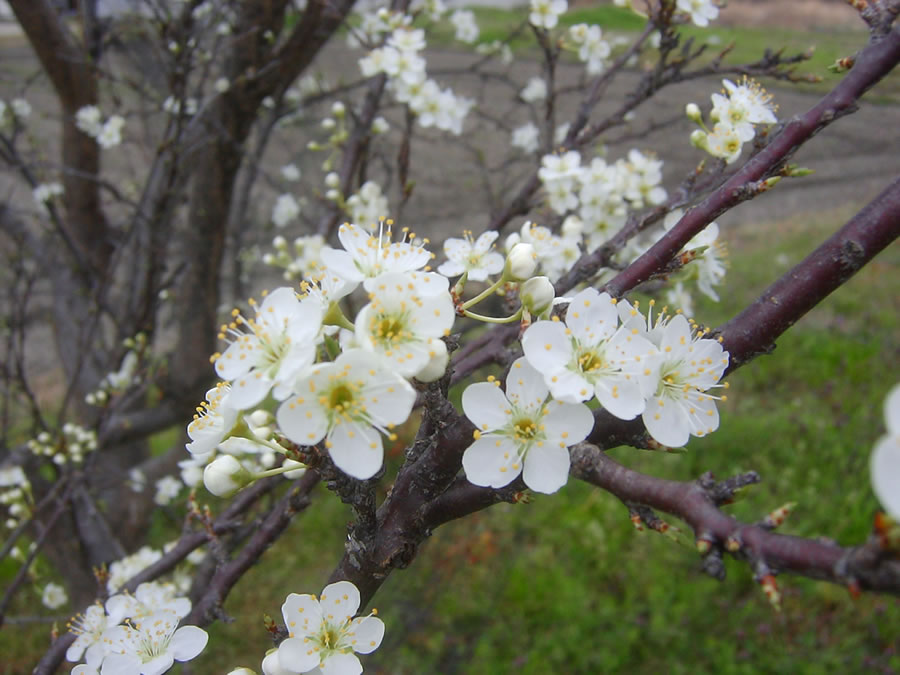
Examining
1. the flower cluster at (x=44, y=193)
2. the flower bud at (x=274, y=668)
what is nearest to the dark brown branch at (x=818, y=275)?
the flower bud at (x=274, y=668)

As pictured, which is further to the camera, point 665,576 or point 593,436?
point 665,576

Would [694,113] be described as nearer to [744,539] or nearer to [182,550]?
[744,539]

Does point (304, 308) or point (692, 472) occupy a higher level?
point (304, 308)

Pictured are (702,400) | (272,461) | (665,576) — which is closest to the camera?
(702,400)

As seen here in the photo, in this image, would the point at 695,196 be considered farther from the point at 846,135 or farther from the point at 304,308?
the point at 846,135

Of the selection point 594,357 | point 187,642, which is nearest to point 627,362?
point 594,357

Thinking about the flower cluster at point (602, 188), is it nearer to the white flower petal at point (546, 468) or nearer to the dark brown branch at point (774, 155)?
the dark brown branch at point (774, 155)

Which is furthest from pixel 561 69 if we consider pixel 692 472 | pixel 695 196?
pixel 695 196

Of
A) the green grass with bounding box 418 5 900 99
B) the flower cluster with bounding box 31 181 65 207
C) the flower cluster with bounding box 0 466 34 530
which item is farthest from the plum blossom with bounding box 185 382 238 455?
the flower cluster with bounding box 31 181 65 207
